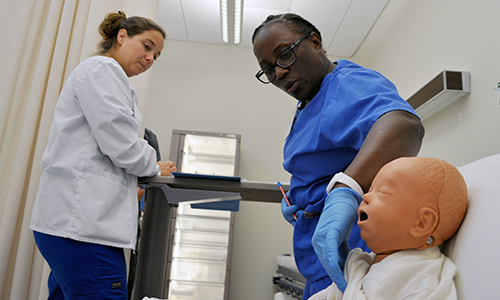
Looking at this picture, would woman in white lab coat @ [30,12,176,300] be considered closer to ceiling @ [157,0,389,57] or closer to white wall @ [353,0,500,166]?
white wall @ [353,0,500,166]

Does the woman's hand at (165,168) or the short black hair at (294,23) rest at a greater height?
the short black hair at (294,23)

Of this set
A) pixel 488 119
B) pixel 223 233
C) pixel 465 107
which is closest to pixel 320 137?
pixel 488 119

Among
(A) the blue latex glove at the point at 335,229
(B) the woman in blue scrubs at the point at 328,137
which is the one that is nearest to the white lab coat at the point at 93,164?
(B) the woman in blue scrubs at the point at 328,137

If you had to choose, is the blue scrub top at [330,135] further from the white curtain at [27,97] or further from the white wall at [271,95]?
the white wall at [271,95]

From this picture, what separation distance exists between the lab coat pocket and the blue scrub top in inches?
24.1

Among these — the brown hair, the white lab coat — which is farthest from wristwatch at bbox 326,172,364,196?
the brown hair

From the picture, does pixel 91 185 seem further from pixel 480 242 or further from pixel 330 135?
pixel 480 242

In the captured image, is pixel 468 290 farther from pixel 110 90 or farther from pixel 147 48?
pixel 147 48

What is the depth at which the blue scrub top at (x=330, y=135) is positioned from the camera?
937mm

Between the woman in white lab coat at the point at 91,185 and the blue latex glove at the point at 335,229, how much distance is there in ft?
2.55

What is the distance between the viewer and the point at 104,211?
1278 mm

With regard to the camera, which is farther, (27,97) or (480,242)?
(27,97)

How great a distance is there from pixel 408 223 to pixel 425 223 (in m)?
0.03

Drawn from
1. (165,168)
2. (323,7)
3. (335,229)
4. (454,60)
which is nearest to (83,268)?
(165,168)
